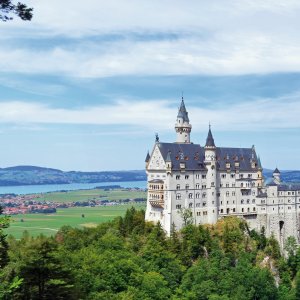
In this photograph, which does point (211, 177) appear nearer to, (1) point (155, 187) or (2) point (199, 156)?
(2) point (199, 156)

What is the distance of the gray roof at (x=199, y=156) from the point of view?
352 ft

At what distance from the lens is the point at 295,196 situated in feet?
398

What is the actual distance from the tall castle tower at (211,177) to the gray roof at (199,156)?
140 cm

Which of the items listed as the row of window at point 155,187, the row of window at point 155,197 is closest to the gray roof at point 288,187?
the row of window at point 155,187

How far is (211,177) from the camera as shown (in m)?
111

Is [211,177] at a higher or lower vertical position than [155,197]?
higher

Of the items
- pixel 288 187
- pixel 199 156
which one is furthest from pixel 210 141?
pixel 288 187

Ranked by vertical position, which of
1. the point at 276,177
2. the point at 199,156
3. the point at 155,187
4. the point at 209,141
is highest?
the point at 209,141

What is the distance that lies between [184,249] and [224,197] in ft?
59.6

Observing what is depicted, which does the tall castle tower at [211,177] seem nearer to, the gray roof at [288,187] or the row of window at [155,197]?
the row of window at [155,197]

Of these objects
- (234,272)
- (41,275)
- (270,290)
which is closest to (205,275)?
(234,272)

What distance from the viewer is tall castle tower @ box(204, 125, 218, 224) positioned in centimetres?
11069

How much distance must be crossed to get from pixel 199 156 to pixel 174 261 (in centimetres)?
2580

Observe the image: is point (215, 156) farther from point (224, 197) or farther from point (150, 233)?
point (150, 233)
